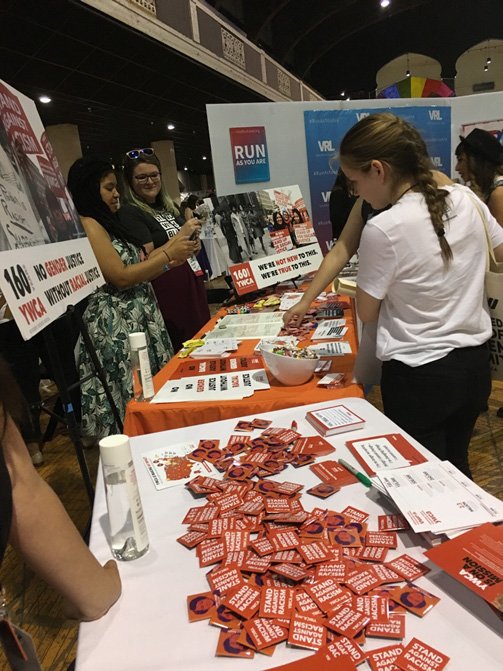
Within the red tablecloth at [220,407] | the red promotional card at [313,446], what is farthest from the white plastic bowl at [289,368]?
the red promotional card at [313,446]

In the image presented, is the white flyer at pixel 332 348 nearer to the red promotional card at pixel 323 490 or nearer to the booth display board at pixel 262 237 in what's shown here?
the red promotional card at pixel 323 490

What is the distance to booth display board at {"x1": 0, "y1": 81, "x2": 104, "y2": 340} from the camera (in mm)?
1224

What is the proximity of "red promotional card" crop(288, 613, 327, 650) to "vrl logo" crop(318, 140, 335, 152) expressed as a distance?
4241mm

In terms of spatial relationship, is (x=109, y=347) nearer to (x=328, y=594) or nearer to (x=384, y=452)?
(x=384, y=452)

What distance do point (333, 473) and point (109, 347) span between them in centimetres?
125

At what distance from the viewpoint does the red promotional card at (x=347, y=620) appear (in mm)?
657

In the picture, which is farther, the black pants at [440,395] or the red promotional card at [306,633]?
the black pants at [440,395]

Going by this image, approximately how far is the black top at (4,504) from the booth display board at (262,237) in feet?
6.97

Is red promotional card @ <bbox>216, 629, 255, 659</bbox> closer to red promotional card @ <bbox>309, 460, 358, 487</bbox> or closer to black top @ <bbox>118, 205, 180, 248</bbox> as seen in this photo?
red promotional card @ <bbox>309, 460, 358, 487</bbox>

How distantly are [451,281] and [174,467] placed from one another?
0.81 meters

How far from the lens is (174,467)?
44.4 inches

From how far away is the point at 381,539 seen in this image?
824 mm

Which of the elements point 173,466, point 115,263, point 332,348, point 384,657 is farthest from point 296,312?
point 384,657

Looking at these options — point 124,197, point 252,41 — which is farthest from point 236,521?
point 252,41
